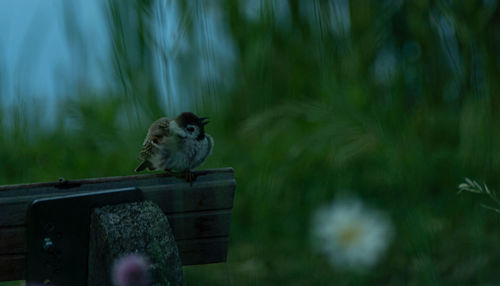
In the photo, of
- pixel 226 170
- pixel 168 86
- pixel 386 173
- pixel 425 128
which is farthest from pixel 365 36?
pixel 168 86

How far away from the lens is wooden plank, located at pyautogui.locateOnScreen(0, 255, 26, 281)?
1.54 meters

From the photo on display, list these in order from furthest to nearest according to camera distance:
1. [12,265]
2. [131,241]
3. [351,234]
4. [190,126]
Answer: [351,234]
[190,126]
[12,265]
[131,241]

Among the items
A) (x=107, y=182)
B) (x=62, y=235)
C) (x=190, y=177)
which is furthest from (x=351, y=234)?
(x=62, y=235)

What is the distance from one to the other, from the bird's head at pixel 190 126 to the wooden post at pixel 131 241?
348mm

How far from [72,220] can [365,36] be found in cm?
177

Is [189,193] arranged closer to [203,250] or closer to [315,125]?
[203,250]

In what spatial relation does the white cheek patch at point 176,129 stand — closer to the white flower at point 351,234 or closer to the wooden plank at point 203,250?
the wooden plank at point 203,250

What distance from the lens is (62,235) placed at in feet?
4.80

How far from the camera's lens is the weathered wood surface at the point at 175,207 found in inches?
58.4

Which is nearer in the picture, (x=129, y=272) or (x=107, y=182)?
(x=129, y=272)

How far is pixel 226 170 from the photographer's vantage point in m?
1.61

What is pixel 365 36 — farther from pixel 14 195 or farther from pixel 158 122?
pixel 14 195

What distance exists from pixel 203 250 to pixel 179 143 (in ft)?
1.04

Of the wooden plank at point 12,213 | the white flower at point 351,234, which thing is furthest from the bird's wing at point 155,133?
the white flower at point 351,234
